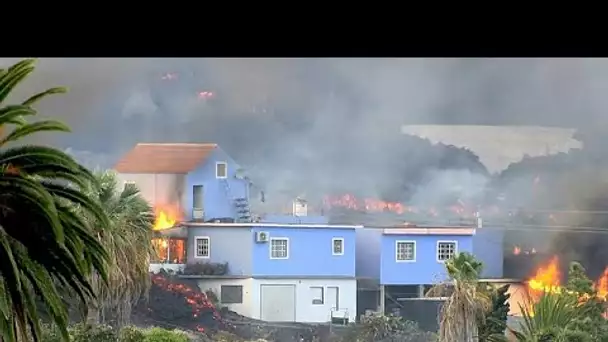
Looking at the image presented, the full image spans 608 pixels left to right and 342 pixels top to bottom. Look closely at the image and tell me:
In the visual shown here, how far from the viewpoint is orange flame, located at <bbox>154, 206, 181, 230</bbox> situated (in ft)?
19.1

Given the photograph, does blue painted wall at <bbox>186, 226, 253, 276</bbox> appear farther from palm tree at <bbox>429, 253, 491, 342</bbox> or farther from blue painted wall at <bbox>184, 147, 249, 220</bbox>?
palm tree at <bbox>429, 253, 491, 342</bbox>

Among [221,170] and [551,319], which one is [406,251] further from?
[221,170]

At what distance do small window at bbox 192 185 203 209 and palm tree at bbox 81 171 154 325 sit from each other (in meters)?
0.27

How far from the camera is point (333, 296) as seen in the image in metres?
5.83

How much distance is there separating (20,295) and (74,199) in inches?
26.4

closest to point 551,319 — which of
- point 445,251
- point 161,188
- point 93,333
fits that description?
point 445,251

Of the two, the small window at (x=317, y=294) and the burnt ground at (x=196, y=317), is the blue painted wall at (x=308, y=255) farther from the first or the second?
the burnt ground at (x=196, y=317)

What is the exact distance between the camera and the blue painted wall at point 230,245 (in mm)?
5844

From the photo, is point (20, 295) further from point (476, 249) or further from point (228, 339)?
point (476, 249)

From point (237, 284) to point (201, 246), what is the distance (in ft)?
1.06

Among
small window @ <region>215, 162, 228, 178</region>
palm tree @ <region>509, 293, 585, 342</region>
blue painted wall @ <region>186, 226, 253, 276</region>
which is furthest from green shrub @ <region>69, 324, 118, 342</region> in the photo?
palm tree @ <region>509, 293, 585, 342</region>

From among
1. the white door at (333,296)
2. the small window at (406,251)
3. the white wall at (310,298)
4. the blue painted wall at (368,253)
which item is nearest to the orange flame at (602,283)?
the small window at (406,251)
